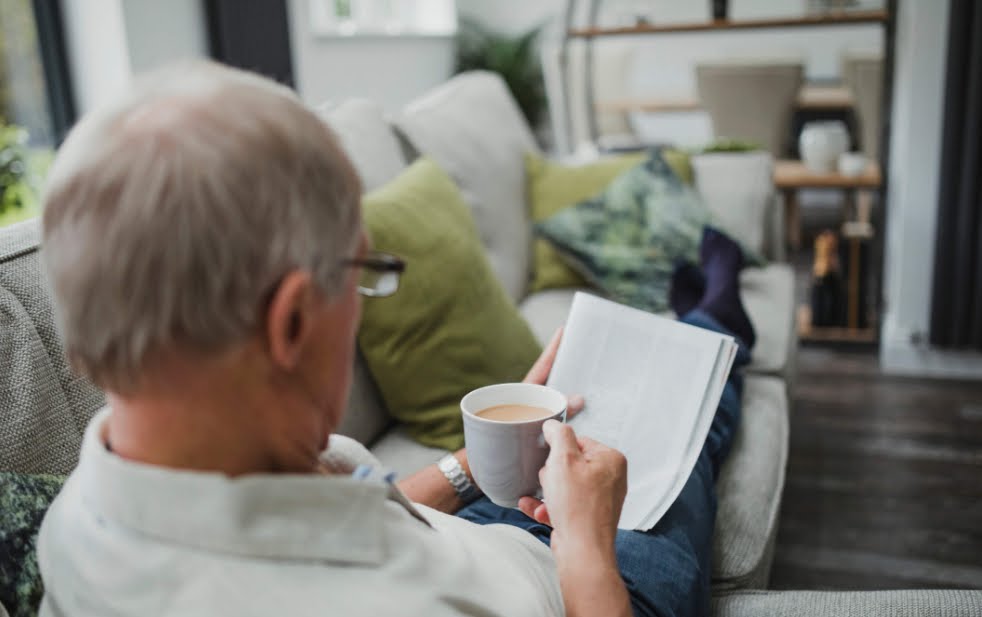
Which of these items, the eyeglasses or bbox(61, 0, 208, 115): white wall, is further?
bbox(61, 0, 208, 115): white wall

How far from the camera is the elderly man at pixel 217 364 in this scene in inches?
21.0

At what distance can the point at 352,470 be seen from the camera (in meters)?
0.81

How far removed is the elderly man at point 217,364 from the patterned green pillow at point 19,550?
87 millimetres

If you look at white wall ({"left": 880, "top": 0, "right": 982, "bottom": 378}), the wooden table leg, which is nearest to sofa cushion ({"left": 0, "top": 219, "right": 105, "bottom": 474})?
white wall ({"left": 880, "top": 0, "right": 982, "bottom": 378})

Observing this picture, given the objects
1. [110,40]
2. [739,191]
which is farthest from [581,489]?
[110,40]

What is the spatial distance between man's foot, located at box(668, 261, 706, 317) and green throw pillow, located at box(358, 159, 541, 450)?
518mm

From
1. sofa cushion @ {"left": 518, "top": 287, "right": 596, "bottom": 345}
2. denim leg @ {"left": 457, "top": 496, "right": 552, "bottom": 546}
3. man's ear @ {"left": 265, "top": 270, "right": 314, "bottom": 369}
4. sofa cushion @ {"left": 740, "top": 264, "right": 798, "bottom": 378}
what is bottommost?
sofa cushion @ {"left": 740, "top": 264, "right": 798, "bottom": 378}

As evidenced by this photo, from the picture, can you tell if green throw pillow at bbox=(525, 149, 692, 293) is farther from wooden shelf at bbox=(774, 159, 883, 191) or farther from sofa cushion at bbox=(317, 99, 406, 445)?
wooden shelf at bbox=(774, 159, 883, 191)

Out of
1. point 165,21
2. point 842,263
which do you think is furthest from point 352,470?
point 165,21

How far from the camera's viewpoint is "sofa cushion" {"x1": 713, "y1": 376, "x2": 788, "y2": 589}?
47.9 inches

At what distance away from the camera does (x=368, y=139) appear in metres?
1.81

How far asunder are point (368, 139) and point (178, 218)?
1320 millimetres

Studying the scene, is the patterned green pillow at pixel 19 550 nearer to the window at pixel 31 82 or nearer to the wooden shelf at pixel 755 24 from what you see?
the window at pixel 31 82

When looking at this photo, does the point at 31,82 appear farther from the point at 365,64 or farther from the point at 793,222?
the point at 793,222
